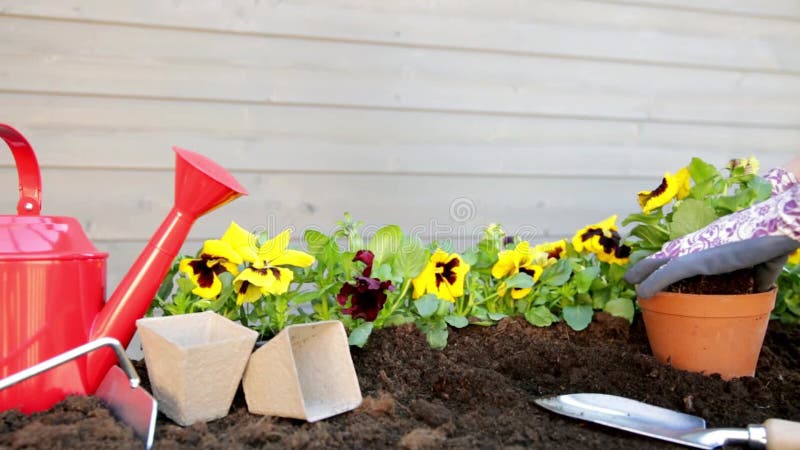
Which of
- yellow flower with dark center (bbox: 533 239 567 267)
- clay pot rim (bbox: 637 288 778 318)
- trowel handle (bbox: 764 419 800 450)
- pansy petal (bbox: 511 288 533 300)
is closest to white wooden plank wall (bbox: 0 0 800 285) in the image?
yellow flower with dark center (bbox: 533 239 567 267)

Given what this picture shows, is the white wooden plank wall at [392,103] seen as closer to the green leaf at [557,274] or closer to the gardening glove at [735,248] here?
the green leaf at [557,274]

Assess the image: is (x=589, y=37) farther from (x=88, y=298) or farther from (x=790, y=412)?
(x=88, y=298)

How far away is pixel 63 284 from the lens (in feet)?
3.00

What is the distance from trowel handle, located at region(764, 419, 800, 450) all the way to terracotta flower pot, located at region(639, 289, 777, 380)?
352 millimetres

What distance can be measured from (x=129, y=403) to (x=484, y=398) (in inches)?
19.6

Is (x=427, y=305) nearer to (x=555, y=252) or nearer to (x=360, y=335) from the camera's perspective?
(x=360, y=335)

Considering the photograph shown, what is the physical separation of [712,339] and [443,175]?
963 mm

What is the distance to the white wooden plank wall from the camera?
171 centimetres

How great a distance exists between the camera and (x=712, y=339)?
1198mm

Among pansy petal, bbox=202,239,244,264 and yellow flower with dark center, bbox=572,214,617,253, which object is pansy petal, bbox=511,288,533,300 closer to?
yellow flower with dark center, bbox=572,214,617,253

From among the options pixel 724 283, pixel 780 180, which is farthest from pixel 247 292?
pixel 780 180

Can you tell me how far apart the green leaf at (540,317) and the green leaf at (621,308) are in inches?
4.8

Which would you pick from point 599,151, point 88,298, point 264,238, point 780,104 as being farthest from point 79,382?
point 780,104

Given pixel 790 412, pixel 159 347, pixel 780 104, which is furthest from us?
pixel 780 104
